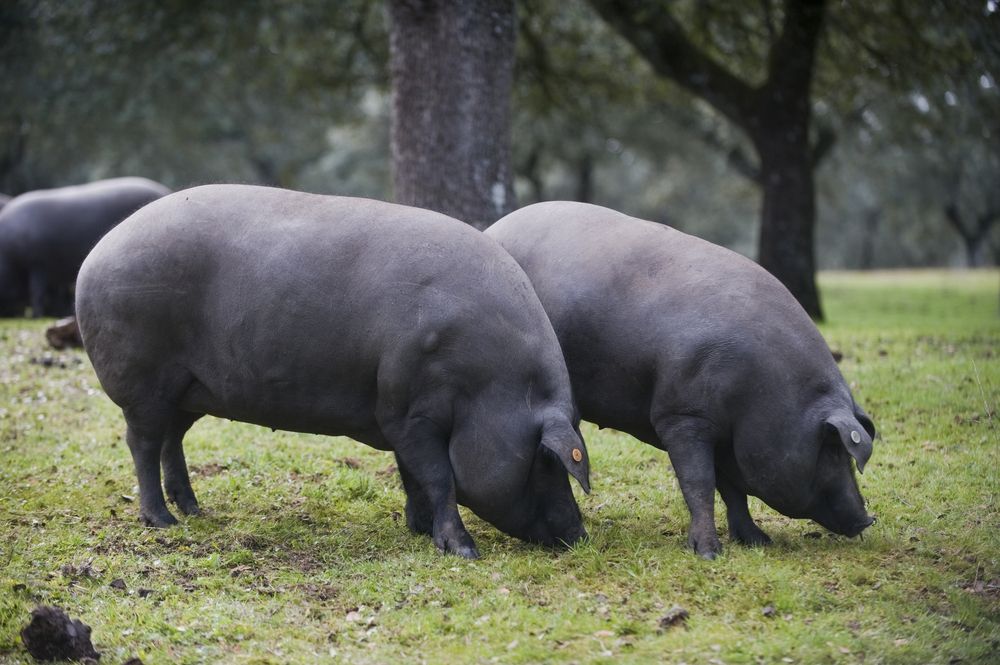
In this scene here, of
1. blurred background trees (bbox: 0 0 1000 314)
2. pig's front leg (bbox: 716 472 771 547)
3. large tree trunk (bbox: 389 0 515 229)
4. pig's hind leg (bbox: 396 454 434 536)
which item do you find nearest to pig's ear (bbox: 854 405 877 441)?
pig's front leg (bbox: 716 472 771 547)

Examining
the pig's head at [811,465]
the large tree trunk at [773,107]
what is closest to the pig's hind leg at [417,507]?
the pig's head at [811,465]

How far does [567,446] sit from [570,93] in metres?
16.7

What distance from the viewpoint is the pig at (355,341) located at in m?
5.88

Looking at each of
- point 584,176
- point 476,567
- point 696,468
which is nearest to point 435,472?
point 476,567

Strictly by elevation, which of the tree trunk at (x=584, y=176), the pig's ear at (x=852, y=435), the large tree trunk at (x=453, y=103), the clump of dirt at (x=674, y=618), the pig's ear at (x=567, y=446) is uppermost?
the large tree trunk at (x=453, y=103)

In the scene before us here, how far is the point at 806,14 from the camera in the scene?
15.7 metres

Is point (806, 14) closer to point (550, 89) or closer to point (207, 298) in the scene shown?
point (550, 89)

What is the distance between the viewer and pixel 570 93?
2144cm

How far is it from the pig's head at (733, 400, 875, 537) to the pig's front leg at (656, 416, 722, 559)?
0.59 ft

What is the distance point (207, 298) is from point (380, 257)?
1079 millimetres

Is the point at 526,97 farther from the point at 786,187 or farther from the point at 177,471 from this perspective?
the point at 177,471

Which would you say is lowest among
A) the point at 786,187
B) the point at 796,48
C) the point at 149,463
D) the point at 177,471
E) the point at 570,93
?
the point at 177,471

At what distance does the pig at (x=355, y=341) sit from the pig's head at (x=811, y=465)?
0.99 m

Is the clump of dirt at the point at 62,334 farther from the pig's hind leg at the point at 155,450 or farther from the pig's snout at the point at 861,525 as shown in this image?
the pig's snout at the point at 861,525
